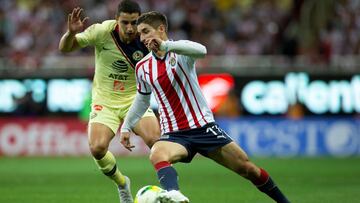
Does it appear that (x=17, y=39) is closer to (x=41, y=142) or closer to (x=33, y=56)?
(x=33, y=56)

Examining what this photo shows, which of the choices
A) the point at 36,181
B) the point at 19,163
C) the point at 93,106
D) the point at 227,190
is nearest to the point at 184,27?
the point at 19,163

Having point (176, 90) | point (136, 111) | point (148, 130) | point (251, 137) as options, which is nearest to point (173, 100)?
point (176, 90)

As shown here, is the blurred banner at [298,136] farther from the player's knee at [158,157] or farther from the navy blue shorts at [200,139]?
the player's knee at [158,157]

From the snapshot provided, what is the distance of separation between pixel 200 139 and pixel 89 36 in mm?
2532

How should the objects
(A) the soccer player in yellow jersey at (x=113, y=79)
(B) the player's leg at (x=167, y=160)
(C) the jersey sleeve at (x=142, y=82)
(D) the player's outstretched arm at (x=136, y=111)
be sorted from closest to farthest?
(B) the player's leg at (x=167, y=160) < (C) the jersey sleeve at (x=142, y=82) < (D) the player's outstretched arm at (x=136, y=111) < (A) the soccer player in yellow jersey at (x=113, y=79)

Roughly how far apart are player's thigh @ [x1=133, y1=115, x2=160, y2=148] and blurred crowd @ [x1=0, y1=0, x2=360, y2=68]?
1138 cm

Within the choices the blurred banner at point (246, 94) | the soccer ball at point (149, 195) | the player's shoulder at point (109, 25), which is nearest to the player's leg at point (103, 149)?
the player's shoulder at point (109, 25)

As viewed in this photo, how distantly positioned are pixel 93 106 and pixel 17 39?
12.9 m

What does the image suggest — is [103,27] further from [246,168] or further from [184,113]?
[246,168]

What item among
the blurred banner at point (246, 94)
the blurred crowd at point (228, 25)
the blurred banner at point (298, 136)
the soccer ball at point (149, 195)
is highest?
the soccer ball at point (149, 195)

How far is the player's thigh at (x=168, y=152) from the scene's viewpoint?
8.50m

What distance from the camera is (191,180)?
15.0 metres

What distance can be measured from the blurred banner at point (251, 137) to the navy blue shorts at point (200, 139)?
1266 centimetres

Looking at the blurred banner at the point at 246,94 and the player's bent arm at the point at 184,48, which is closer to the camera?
the player's bent arm at the point at 184,48
